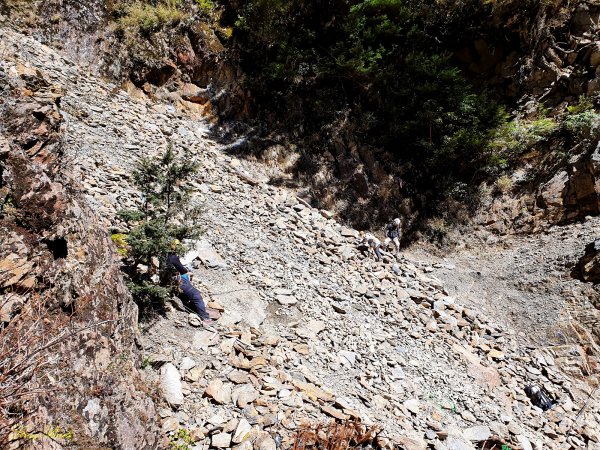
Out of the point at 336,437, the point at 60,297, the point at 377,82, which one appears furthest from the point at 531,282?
the point at 60,297

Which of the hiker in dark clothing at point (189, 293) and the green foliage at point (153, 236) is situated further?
the hiker in dark clothing at point (189, 293)

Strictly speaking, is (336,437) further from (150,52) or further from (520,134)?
(150,52)

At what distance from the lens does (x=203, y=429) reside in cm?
423

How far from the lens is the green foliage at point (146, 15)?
1252cm

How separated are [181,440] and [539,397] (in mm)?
7366

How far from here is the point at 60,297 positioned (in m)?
3.47

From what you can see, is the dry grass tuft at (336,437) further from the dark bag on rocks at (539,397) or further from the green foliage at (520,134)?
the green foliage at (520,134)

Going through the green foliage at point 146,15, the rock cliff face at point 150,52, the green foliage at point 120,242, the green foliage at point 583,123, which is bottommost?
the green foliage at point 120,242

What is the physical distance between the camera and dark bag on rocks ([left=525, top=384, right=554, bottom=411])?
7.55 meters

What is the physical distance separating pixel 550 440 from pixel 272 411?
5.81m

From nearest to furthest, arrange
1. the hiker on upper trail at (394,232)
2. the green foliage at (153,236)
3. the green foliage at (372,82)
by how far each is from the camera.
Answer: the green foliage at (153,236) → the hiker on upper trail at (394,232) → the green foliage at (372,82)

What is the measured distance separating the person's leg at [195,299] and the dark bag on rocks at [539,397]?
6978 millimetres

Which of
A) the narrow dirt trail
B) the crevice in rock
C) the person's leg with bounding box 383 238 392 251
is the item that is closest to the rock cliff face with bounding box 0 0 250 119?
the person's leg with bounding box 383 238 392 251

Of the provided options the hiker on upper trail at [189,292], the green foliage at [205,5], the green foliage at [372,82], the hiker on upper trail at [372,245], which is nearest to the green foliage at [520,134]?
the green foliage at [372,82]
